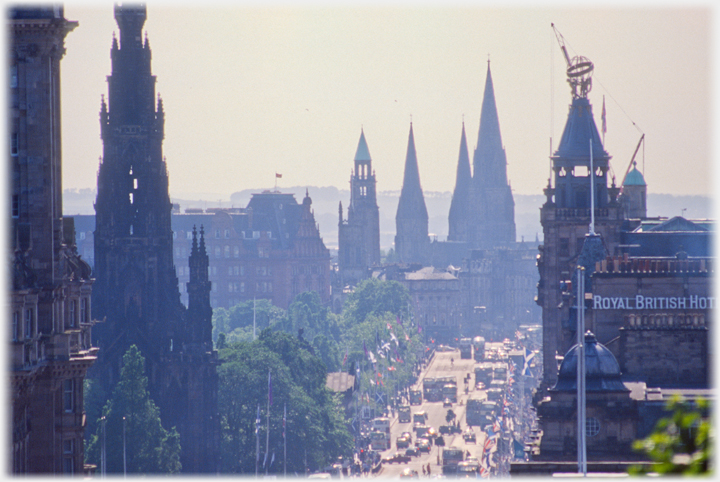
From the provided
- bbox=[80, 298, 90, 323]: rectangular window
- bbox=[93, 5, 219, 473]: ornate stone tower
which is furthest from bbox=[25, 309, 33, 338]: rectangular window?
bbox=[93, 5, 219, 473]: ornate stone tower

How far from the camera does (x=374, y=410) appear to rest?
17350 centimetres

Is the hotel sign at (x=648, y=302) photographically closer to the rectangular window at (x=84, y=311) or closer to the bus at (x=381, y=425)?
the rectangular window at (x=84, y=311)

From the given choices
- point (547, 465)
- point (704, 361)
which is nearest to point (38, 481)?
point (547, 465)

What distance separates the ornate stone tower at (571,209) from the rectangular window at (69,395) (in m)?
56.1

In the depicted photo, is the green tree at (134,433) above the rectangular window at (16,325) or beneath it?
beneath

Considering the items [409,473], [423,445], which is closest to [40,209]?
[409,473]

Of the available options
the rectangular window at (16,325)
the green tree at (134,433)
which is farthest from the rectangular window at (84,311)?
the green tree at (134,433)

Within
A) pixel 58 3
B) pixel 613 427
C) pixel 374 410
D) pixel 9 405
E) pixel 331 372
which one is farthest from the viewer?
pixel 331 372

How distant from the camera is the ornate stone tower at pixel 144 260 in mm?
114812

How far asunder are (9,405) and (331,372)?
138 metres

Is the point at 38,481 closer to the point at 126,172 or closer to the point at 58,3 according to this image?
the point at 58,3

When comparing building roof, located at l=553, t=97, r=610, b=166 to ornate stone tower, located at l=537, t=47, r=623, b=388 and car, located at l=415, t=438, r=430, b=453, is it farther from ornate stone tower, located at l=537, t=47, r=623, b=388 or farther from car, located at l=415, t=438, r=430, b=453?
car, located at l=415, t=438, r=430, b=453

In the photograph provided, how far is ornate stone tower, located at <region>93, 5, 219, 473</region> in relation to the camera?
114812mm

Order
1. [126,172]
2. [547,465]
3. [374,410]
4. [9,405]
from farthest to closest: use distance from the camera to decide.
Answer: [374,410], [126,172], [547,465], [9,405]
